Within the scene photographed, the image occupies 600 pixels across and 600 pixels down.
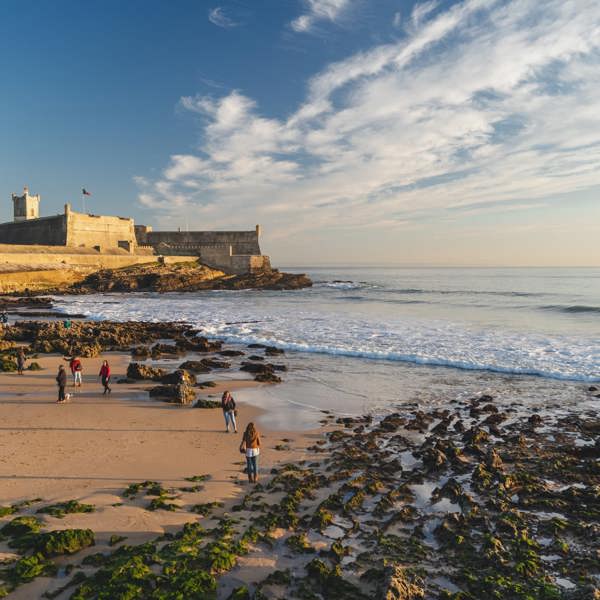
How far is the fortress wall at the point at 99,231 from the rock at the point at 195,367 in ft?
141

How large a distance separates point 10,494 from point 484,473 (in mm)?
6916

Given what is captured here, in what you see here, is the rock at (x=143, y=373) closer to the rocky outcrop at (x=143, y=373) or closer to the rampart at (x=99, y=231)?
the rocky outcrop at (x=143, y=373)

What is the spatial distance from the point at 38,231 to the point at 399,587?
59.9m

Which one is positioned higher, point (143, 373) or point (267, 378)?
point (143, 373)

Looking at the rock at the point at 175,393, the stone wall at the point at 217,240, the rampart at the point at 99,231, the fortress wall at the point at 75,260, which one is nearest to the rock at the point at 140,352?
the rock at the point at 175,393

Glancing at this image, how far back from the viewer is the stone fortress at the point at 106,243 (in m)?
45.8

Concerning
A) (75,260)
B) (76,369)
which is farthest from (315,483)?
(75,260)

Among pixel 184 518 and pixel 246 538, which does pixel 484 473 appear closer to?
pixel 246 538

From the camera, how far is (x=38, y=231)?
53.6 metres

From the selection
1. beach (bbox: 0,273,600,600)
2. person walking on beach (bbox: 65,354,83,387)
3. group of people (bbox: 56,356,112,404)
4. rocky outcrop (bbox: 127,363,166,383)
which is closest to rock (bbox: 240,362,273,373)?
beach (bbox: 0,273,600,600)

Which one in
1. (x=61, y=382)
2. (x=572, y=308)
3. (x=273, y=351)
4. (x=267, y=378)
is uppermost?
(x=572, y=308)

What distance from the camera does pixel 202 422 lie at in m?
9.51

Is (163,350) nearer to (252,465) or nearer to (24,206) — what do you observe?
(252,465)

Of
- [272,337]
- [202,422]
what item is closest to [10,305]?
[272,337]
